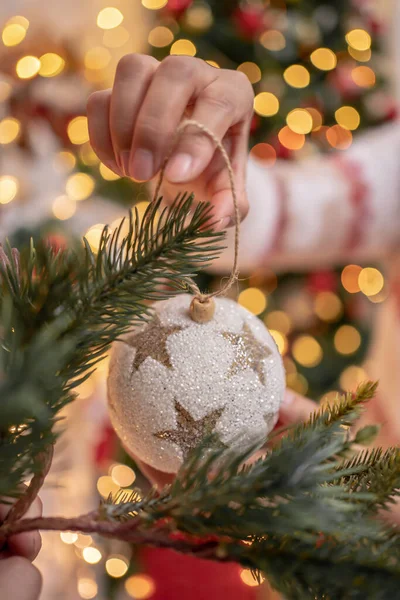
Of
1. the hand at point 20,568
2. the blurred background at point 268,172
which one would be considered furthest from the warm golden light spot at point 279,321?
the hand at point 20,568

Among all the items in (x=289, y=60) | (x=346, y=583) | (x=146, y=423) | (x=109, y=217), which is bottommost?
(x=109, y=217)

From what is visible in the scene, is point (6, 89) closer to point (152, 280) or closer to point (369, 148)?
point (369, 148)

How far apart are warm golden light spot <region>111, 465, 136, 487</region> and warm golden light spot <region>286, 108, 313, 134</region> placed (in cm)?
107

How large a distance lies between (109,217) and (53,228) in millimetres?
270

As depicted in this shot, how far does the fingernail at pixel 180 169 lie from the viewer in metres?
0.36

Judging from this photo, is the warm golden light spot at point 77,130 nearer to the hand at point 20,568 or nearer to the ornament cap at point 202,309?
the ornament cap at point 202,309

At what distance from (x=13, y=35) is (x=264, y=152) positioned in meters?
0.82

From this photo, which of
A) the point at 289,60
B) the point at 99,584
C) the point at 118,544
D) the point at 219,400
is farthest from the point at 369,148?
the point at 99,584

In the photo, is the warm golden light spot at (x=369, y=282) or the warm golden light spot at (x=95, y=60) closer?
the warm golden light spot at (x=95, y=60)

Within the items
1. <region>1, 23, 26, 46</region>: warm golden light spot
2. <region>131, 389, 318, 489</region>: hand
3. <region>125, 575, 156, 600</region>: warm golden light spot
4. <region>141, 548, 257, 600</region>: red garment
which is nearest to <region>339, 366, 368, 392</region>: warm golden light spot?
<region>141, 548, 257, 600</region>: red garment

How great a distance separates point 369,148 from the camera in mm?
1200

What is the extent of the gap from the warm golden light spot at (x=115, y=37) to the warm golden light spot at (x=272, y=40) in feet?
2.10

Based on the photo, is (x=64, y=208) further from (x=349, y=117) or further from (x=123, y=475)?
(x=349, y=117)

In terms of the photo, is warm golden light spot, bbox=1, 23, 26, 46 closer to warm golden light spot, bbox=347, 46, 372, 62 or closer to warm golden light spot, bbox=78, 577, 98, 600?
warm golden light spot, bbox=347, 46, 372, 62
